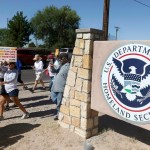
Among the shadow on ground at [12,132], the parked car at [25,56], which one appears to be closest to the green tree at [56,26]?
the parked car at [25,56]

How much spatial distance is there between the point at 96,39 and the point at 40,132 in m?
2.33

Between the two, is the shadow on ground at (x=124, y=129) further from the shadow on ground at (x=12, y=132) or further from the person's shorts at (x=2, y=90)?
the person's shorts at (x=2, y=90)

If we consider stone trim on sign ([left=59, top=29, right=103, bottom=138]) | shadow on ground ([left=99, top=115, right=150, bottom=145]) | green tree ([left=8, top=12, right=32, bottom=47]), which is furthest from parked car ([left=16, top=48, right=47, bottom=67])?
stone trim on sign ([left=59, top=29, right=103, bottom=138])

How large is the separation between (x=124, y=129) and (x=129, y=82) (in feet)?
6.25

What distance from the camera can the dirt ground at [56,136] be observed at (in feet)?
18.1

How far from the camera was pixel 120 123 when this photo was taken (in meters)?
6.92

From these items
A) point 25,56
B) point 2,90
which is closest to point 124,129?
point 2,90

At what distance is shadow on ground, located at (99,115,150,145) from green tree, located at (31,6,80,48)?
41878 mm

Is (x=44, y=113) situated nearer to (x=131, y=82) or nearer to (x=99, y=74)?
(x=99, y=74)

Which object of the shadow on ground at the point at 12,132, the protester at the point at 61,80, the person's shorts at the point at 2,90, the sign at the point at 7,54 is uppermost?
the sign at the point at 7,54

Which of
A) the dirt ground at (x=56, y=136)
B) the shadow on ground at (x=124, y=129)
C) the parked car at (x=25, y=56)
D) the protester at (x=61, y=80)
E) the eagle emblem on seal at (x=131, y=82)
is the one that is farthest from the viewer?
the parked car at (x=25, y=56)

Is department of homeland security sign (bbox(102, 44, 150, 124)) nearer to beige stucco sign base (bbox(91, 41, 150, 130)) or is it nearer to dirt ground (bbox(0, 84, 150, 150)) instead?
beige stucco sign base (bbox(91, 41, 150, 130))

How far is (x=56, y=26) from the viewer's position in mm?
50094

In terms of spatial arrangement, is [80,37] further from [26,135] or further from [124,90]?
[26,135]
